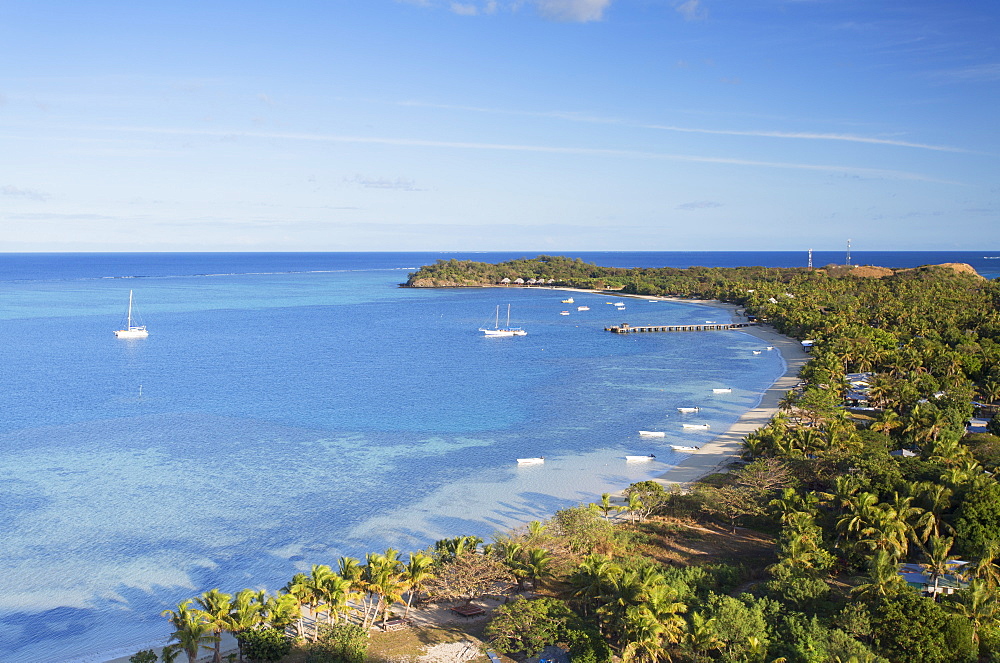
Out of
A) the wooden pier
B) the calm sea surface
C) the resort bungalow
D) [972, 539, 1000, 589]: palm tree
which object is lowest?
the calm sea surface

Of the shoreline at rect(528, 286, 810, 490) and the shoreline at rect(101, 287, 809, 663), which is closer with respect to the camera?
the shoreline at rect(101, 287, 809, 663)

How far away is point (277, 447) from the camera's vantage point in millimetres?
53969

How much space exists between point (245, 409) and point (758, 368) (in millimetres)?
57942

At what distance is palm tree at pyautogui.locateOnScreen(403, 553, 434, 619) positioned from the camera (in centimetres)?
2838

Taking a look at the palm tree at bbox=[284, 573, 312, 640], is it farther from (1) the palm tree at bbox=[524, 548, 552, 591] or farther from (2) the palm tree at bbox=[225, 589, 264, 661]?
(1) the palm tree at bbox=[524, 548, 552, 591]

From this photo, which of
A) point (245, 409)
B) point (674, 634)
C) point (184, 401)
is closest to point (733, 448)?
point (674, 634)

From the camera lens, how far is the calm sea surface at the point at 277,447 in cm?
3400

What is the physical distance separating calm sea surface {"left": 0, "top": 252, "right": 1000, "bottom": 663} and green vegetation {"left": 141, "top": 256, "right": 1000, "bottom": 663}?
484cm

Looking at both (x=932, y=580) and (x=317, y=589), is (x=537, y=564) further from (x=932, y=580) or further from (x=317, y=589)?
(x=932, y=580)

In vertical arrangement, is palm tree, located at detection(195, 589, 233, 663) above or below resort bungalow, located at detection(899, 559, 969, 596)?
below

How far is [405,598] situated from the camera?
30000 millimetres

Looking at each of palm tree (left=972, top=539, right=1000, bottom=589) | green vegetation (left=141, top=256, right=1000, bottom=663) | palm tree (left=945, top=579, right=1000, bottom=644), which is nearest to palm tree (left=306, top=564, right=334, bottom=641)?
green vegetation (left=141, top=256, right=1000, bottom=663)

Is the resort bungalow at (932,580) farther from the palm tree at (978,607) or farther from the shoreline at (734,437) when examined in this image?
the shoreline at (734,437)

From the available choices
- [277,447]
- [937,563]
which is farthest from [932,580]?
[277,447]
